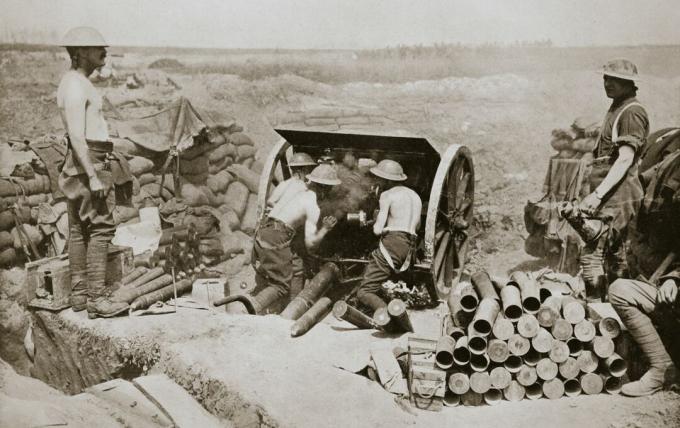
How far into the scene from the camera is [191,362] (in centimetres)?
470

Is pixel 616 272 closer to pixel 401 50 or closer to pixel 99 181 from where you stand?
pixel 99 181

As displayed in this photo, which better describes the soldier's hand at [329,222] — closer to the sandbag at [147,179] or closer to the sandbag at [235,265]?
the sandbag at [235,265]

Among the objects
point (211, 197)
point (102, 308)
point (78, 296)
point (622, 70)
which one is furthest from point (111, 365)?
point (622, 70)

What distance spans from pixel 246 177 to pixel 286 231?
3.46m

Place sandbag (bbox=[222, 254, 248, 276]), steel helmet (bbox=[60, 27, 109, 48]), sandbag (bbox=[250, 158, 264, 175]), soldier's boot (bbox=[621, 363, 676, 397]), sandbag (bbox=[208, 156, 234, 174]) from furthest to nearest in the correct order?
sandbag (bbox=[250, 158, 264, 175])
sandbag (bbox=[208, 156, 234, 174])
sandbag (bbox=[222, 254, 248, 276])
steel helmet (bbox=[60, 27, 109, 48])
soldier's boot (bbox=[621, 363, 676, 397])

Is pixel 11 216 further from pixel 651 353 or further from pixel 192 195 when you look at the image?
pixel 651 353

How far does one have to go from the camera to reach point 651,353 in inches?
179

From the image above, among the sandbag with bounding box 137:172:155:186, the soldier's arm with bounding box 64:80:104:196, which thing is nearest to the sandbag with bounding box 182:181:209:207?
the sandbag with bounding box 137:172:155:186

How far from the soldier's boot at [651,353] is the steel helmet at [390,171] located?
2442 millimetres

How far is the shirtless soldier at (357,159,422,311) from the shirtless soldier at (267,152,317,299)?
3.04 ft

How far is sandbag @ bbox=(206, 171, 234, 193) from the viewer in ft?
30.0

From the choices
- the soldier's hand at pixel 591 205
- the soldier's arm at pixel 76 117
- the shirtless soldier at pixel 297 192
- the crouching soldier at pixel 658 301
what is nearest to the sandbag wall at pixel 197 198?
the shirtless soldier at pixel 297 192

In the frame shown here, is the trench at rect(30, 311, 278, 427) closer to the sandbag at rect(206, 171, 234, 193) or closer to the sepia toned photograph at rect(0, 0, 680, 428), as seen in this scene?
the sepia toned photograph at rect(0, 0, 680, 428)

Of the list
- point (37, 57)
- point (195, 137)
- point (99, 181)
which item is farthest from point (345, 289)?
point (37, 57)
